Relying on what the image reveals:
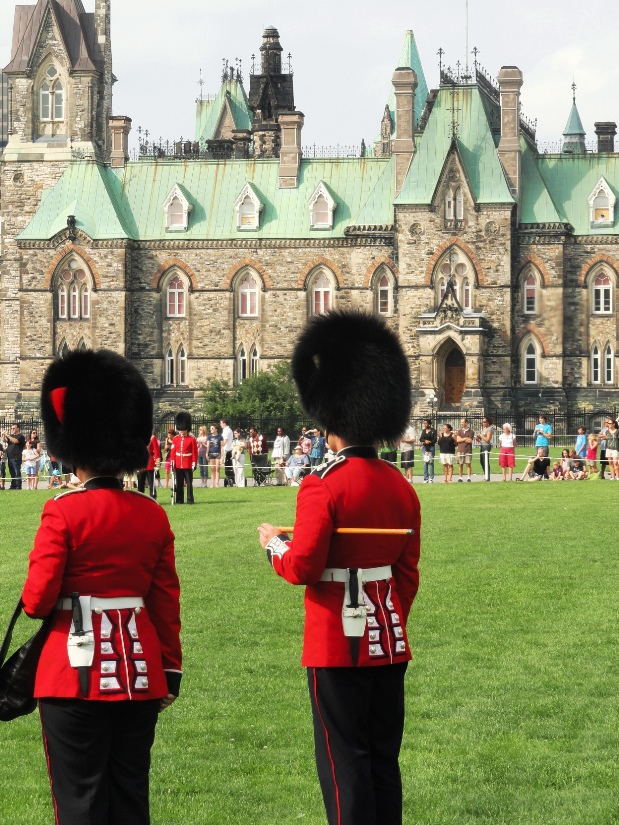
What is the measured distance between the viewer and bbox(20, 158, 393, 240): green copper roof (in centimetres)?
7150

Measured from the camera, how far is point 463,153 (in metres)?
69.2

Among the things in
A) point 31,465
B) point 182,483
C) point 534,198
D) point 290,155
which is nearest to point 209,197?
point 290,155

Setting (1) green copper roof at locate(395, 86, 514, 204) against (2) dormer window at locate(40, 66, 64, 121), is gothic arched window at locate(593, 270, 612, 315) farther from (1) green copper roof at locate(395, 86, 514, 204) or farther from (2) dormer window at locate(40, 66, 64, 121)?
(2) dormer window at locate(40, 66, 64, 121)

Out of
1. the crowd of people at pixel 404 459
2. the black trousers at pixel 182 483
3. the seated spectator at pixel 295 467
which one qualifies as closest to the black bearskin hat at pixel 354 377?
the black trousers at pixel 182 483

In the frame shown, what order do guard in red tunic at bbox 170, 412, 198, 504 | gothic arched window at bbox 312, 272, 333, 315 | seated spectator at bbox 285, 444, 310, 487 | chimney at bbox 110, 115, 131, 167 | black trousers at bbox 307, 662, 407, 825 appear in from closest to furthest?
black trousers at bbox 307, 662, 407, 825, guard in red tunic at bbox 170, 412, 198, 504, seated spectator at bbox 285, 444, 310, 487, gothic arched window at bbox 312, 272, 333, 315, chimney at bbox 110, 115, 131, 167

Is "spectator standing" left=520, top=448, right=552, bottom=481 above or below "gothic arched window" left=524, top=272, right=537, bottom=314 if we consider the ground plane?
below

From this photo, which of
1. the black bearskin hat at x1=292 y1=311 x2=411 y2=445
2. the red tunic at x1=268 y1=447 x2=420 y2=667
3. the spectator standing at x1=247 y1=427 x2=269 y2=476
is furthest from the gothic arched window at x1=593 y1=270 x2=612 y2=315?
the red tunic at x1=268 y1=447 x2=420 y2=667

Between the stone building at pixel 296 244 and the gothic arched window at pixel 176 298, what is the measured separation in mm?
167

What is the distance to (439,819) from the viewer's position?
9086 mm

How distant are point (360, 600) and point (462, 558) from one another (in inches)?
501

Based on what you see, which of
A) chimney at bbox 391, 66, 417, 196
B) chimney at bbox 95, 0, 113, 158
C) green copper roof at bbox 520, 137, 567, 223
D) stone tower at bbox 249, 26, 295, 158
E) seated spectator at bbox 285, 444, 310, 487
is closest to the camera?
seated spectator at bbox 285, 444, 310, 487

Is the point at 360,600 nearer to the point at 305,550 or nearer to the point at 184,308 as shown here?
the point at 305,550

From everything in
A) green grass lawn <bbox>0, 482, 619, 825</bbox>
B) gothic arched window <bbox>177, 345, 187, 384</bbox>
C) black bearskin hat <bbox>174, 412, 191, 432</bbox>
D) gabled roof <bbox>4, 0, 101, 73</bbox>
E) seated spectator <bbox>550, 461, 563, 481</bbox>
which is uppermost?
gabled roof <bbox>4, 0, 101, 73</bbox>

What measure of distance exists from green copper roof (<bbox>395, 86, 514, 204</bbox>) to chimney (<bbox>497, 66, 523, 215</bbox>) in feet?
2.44
